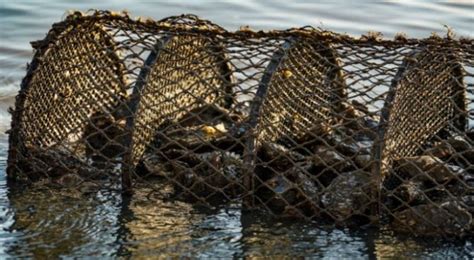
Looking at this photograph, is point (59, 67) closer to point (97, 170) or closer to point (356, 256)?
point (97, 170)

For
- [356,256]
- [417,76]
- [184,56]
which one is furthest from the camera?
[184,56]

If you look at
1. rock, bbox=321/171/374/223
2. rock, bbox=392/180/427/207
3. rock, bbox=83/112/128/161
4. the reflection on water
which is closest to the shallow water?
the reflection on water

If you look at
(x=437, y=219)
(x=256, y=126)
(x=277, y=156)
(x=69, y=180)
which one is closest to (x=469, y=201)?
(x=437, y=219)

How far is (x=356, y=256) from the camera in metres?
5.84

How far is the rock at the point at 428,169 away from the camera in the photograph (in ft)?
20.1

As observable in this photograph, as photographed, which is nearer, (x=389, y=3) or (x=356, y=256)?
(x=356, y=256)

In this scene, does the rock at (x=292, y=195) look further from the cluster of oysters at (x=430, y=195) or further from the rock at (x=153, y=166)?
the rock at (x=153, y=166)

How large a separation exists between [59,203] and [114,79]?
32.5 inches

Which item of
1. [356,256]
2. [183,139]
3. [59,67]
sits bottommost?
[356,256]

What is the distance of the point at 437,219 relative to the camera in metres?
5.98

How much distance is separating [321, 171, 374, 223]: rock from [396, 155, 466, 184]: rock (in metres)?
0.24

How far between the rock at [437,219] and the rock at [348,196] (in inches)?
8.6

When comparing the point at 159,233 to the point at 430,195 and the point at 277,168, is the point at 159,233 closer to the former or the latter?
the point at 277,168

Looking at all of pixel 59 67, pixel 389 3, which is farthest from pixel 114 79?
pixel 389 3
